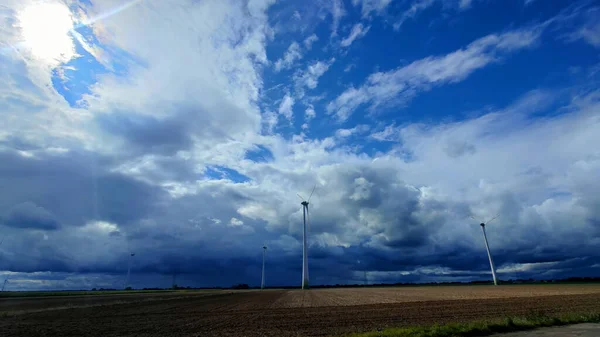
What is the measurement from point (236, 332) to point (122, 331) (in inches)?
444

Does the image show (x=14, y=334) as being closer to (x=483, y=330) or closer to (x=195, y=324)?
(x=195, y=324)

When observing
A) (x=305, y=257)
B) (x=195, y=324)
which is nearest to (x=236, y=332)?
(x=195, y=324)

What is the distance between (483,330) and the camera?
25.5 meters

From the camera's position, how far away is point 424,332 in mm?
24594

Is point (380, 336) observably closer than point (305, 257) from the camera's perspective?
Yes

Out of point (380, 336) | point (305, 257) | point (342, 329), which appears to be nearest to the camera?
point (380, 336)

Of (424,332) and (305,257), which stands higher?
(305,257)

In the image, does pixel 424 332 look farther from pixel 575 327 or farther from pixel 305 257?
pixel 305 257

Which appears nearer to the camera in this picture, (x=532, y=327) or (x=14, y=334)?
(x=532, y=327)

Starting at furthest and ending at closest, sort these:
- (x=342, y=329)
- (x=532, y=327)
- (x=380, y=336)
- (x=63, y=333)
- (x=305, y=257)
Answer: (x=305, y=257)
(x=63, y=333)
(x=342, y=329)
(x=532, y=327)
(x=380, y=336)

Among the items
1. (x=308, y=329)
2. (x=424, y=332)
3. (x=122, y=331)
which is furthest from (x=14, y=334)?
(x=424, y=332)

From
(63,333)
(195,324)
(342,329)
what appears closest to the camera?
(342,329)

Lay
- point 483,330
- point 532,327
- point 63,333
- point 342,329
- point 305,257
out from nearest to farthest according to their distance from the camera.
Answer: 1. point 483,330
2. point 532,327
3. point 342,329
4. point 63,333
5. point 305,257

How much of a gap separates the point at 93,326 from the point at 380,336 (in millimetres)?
30537
